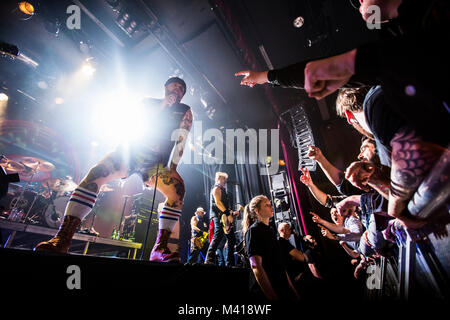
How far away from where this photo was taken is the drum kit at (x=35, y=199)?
485cm

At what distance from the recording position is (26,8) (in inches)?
163

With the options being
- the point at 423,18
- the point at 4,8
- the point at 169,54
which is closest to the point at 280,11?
the point at 169,54

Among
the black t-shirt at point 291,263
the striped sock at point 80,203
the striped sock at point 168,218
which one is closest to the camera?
the striped sock at point 80,203

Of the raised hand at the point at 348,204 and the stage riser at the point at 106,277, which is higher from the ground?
the raised hand at the point at 348,204

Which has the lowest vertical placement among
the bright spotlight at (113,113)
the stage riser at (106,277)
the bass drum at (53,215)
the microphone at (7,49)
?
the stage riser at (106,277)

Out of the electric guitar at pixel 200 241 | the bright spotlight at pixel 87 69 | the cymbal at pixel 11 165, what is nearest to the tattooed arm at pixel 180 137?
the electric guitar at pixel 200 241

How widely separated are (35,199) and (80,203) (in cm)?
556

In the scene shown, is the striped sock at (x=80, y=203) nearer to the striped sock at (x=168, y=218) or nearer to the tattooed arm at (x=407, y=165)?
the striped sock at (x=168, y=218)

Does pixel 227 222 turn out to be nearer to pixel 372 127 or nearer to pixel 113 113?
pixel 372 127

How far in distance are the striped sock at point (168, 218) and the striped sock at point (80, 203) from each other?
63 centimetres

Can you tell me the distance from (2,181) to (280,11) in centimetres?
594

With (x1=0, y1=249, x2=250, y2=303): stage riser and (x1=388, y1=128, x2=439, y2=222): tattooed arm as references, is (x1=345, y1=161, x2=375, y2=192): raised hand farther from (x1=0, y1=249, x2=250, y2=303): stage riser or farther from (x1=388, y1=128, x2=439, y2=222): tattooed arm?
(x1=0, y1=249, x2=250, y2=303): stage riser

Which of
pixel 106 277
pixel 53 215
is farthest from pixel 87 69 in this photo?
pixel 106 277
